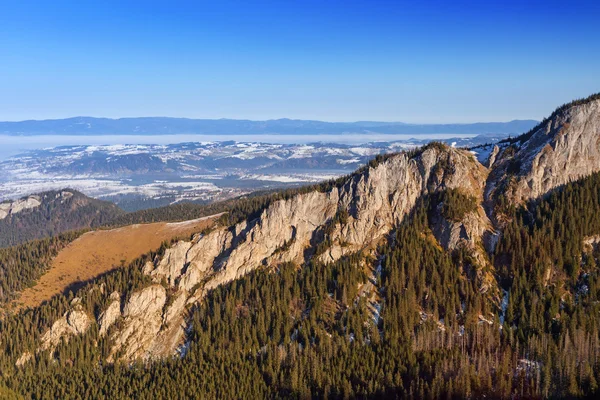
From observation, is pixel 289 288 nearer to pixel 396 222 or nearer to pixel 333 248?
pixel 333 248

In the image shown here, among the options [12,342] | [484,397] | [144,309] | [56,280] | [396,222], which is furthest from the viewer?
[56,280]

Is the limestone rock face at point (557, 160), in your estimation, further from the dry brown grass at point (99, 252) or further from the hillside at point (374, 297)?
the dry brown grass at point (99, 252)

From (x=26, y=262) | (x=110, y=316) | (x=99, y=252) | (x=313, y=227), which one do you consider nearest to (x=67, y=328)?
(x=110, y=316)

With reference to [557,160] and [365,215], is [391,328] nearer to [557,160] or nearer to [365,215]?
[365,215]

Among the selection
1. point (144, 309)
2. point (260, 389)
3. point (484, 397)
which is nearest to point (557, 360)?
point (484, 397)

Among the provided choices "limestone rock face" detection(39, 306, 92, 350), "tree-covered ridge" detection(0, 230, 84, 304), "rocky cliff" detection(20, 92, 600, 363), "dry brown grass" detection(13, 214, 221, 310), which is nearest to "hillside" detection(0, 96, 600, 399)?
"limestone rock face" detection(39, 306, 92, 350)

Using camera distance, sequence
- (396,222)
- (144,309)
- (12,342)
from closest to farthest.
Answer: (12,342) < (144,309) < (396,222)

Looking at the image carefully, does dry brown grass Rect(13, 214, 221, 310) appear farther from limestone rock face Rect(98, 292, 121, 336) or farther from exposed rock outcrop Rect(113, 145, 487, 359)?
limestone rock face Rect(98, 292, 121, 336)
